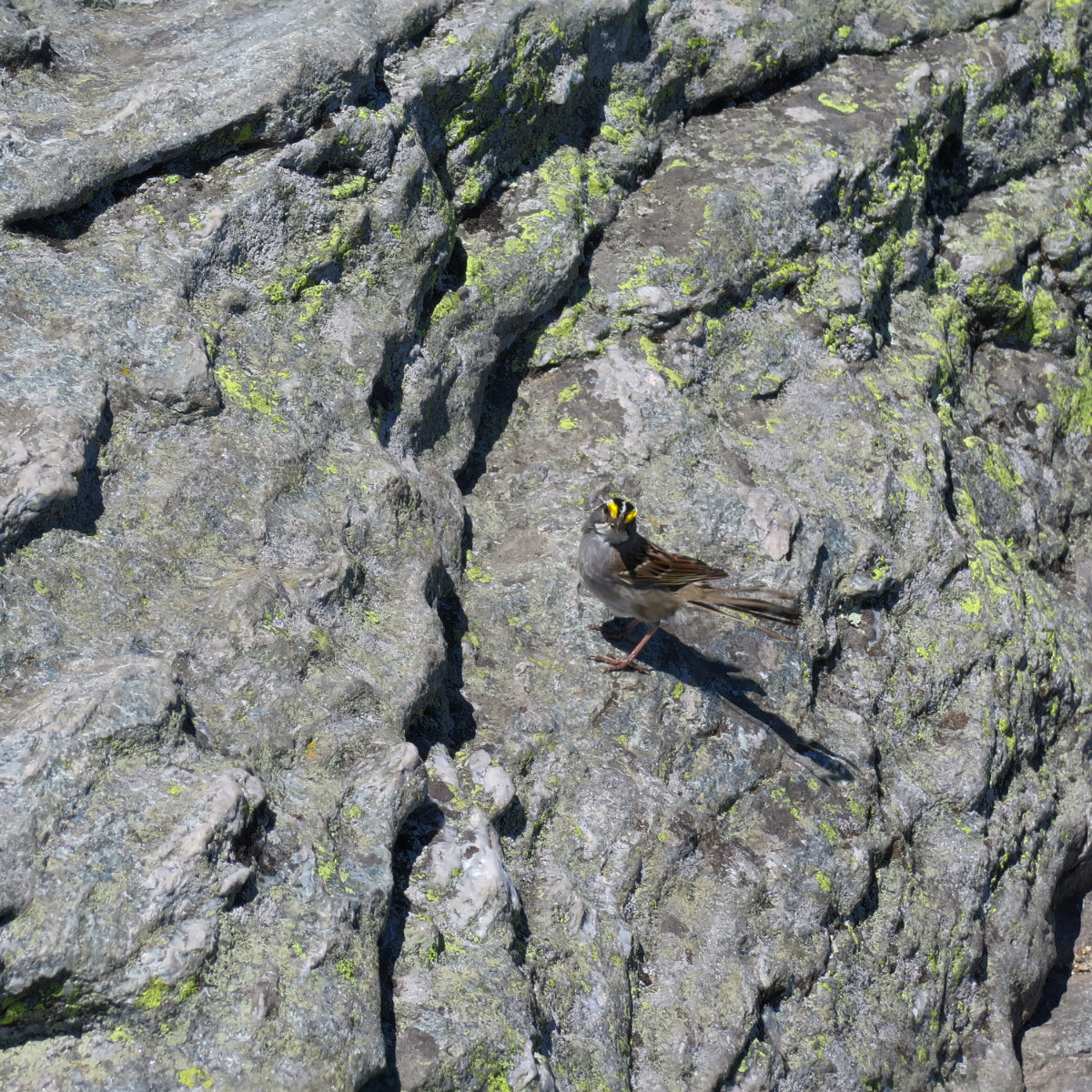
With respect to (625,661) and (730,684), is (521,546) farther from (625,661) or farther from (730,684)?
(730,684)


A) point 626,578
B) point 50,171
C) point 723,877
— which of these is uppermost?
point 50,171

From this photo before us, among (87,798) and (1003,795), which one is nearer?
(87,798)

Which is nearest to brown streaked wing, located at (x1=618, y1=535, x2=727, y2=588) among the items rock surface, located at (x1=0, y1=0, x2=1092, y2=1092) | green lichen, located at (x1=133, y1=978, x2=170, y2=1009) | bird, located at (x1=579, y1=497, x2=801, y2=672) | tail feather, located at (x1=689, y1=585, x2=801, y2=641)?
bird, located at (x1=579, y1=497, x2=801, y2=672)

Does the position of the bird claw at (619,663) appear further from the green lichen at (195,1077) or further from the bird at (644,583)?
the green lichen at (195,1077)

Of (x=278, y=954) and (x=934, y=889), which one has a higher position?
(x=278, y=954)

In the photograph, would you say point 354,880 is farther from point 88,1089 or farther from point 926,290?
point 926,290

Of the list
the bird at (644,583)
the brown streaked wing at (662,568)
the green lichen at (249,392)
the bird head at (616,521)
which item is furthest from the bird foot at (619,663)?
the green lichen at (249,392)

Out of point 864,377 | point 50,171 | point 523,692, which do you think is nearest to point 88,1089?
point 523,692
